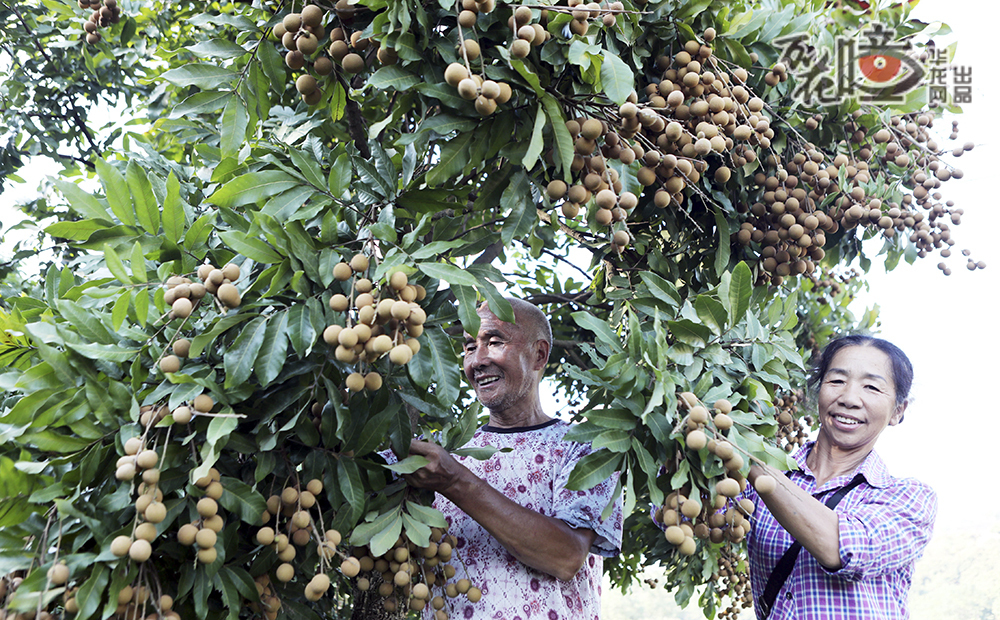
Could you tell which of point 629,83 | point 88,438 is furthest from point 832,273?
point 88,438

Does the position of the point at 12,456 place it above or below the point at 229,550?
above

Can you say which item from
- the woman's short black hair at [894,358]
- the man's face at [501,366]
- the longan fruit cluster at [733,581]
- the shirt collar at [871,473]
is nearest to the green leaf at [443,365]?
the man's face at [501,366]

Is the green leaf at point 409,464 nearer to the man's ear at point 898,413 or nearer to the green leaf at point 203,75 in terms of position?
the green leaf at point 203,75

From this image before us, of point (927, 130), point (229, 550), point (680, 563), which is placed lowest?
point (680, 563)

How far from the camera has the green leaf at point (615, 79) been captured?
4.31 ft

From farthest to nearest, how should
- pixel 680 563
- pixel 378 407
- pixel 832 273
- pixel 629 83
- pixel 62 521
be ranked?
pixel 832 273 < pixel 680 563 < pixel 378 407 < pixel 629 83 < pixel 62 521

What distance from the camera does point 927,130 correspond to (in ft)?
7.41

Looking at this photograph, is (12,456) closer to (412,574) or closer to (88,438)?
(88,438)

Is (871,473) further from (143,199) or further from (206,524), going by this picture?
(143,199)

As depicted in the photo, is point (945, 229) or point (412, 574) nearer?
point (412, 574)

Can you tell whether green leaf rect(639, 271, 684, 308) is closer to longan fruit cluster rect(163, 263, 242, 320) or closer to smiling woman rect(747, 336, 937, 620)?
smiling woman rect(747, 336, 937, 620)

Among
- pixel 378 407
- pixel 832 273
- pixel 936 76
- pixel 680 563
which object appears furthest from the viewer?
pixel 832 273

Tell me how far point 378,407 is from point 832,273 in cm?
343

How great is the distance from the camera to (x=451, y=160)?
145 cm
